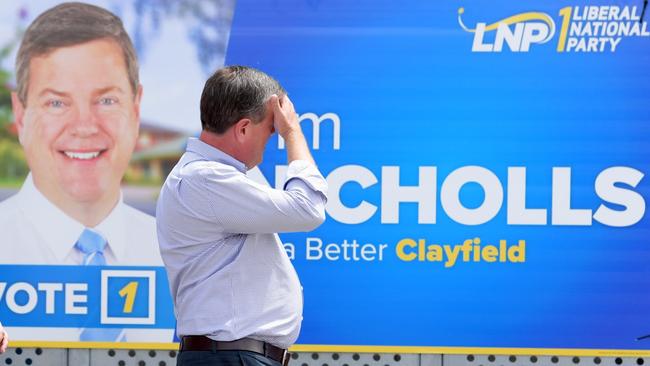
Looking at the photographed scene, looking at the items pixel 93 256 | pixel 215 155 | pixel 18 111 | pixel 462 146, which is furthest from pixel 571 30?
pixel 18 111

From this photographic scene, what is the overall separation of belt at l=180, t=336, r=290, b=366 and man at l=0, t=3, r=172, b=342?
1.08m

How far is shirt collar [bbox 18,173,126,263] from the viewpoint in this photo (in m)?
3.00

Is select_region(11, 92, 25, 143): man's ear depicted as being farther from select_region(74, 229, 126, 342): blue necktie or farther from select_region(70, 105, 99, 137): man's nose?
select_region(74, 229, 126, 342): blue necktie

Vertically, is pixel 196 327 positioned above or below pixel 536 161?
below

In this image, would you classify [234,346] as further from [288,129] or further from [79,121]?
[79,121]

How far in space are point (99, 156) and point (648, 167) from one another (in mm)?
1776

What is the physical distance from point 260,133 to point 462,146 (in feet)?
3.65

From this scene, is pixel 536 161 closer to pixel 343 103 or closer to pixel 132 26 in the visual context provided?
pixel 343 103

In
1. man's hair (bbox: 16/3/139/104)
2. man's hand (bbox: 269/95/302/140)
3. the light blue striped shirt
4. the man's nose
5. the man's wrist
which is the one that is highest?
man's hair (bbox: 16/3/139/104)

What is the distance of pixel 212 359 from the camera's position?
1.92m

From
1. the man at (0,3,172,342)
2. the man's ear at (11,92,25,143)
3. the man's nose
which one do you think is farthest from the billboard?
the man's ear at (11,92,25,143)

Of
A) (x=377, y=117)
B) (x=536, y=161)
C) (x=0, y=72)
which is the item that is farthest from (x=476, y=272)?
(x=0, y=72)

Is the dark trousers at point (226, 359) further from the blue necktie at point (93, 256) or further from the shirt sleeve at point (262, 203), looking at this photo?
the blue necktie at point (93, 256)

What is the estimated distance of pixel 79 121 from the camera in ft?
9.80
